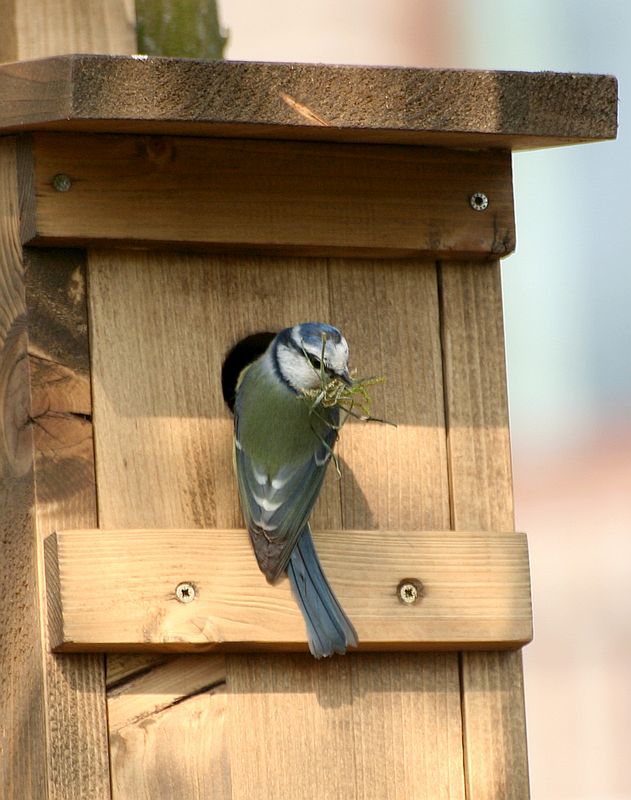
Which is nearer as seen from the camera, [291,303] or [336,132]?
[336,132]

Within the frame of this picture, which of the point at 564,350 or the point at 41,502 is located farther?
the point at 564,350

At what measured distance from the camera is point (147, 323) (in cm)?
285

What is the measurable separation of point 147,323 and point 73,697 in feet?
2.11

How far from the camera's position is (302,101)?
2.62 metres

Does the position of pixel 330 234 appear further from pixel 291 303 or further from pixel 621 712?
pixel 621 712

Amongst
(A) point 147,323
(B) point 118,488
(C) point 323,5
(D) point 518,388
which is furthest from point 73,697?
(C) point 323,5

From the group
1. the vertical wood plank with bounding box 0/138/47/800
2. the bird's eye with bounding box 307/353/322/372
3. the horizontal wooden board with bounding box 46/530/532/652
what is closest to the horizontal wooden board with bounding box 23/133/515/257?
the vertical wood plank with bounding box 0/138/47/800

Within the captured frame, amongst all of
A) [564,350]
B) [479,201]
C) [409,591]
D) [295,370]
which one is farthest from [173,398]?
[564,350]

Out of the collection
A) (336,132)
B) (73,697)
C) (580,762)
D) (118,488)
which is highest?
(336,132)

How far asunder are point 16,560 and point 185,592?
284mm

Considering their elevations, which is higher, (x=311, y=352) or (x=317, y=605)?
(x=311, y=352)

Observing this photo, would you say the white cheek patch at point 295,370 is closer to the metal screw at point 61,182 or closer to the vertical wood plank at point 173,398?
the vertical wood plank at point 173,398

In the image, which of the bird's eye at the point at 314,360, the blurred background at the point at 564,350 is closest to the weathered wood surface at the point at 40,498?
the bird's eye at the point at 314,360

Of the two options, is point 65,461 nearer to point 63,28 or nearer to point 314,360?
point 314,360
